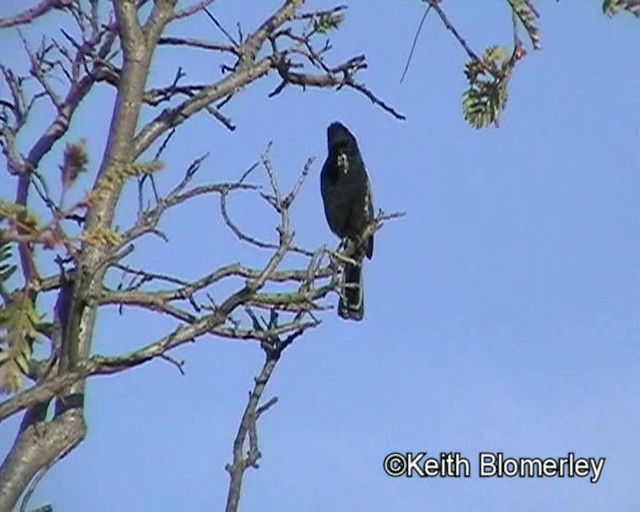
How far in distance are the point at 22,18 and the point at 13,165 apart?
2.06ft

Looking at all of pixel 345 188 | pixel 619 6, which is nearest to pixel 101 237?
pixel 619 6

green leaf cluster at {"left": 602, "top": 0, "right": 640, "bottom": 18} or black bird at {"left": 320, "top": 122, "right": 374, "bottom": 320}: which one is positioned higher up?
black bird at {"left": 320, "top": 122, "right": 374, "bottom": 320}

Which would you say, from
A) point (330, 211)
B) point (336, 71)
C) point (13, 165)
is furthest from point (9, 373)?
point (330, 211)

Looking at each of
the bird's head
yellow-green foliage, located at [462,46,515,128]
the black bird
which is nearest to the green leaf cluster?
yellow-green foliage, located at [462,46,515,128]

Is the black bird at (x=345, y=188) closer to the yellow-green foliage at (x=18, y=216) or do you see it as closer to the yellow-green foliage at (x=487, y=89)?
the yellow-green foliage at (x=487, y=89)

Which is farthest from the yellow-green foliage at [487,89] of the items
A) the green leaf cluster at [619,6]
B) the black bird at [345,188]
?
the black bird at [345,188]

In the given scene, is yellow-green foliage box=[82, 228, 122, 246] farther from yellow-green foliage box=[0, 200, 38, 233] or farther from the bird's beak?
the bird's beak

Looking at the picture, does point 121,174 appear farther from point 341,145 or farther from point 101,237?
point 341,145

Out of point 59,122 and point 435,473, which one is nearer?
point 59,122

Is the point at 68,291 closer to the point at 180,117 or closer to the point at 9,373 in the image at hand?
the point at 180,117

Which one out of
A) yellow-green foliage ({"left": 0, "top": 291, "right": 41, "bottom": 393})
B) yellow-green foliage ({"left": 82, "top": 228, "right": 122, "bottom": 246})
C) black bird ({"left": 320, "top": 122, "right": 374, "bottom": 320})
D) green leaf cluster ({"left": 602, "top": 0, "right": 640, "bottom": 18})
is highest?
black bird ({"left": 320, "top": 122, "right": 374, "bottom": 320})

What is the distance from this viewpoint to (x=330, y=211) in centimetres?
732

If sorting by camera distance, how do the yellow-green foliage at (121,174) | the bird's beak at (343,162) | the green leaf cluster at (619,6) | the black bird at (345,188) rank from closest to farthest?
the yellow-green foliage at (121,174) → the green leaf cluster at (619,6) → the black bird at (345,188) → the bird's beak at (343,162)

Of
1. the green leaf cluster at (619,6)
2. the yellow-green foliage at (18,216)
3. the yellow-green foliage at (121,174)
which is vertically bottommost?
the yellow-green foliage at (18,216)
